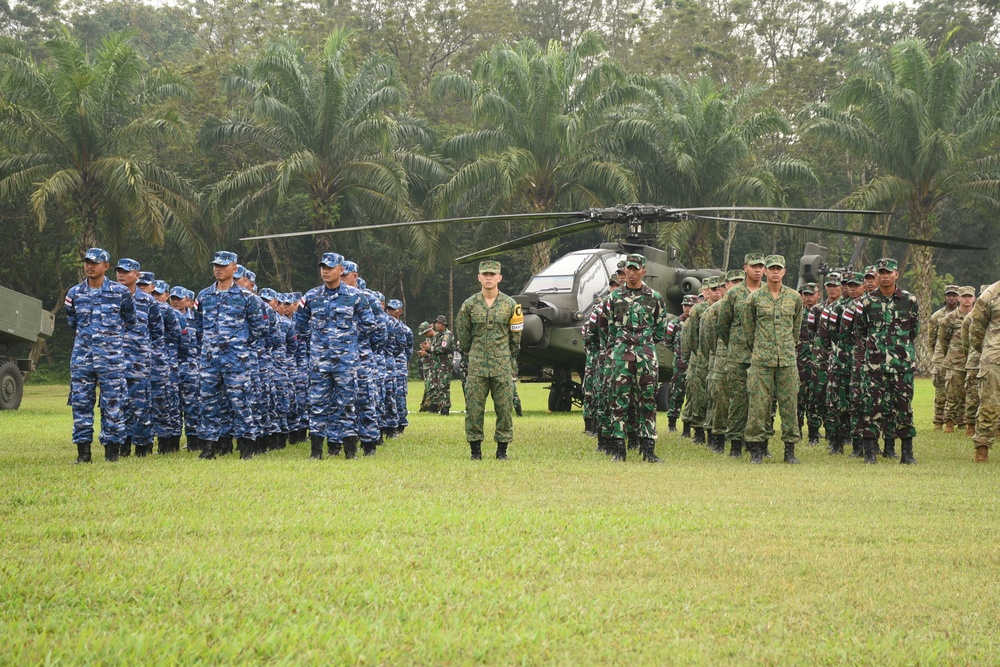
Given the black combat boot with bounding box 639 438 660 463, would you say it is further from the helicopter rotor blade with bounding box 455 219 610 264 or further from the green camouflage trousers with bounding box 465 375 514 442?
the helicopter rotor blade with bounding box 455 219 610 264

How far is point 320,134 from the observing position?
91.8ft

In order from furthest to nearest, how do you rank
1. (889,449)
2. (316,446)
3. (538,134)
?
(538,134)
(889,449)
(316,446)

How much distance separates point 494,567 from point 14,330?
53.3 feet

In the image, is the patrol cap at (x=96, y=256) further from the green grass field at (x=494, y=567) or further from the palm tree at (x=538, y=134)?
the palm tree at (x=538, y=134)

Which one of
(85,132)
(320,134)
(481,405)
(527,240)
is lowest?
(481,405)

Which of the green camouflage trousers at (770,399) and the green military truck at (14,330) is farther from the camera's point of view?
the green military truck at (14,330)

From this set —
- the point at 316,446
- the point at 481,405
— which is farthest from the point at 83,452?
the point at 481,405

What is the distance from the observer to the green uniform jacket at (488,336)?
10.4 meters

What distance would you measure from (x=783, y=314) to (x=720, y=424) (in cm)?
149

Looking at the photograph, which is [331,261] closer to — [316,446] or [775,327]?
[316,446]

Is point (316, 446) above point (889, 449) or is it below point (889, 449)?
below

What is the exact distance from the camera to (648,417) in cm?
1053

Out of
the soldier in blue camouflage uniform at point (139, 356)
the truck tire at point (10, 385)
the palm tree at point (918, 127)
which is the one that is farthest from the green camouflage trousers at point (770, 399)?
the palm tree at point (918, 127)

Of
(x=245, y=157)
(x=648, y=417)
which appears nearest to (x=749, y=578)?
(x=648, y=417)
